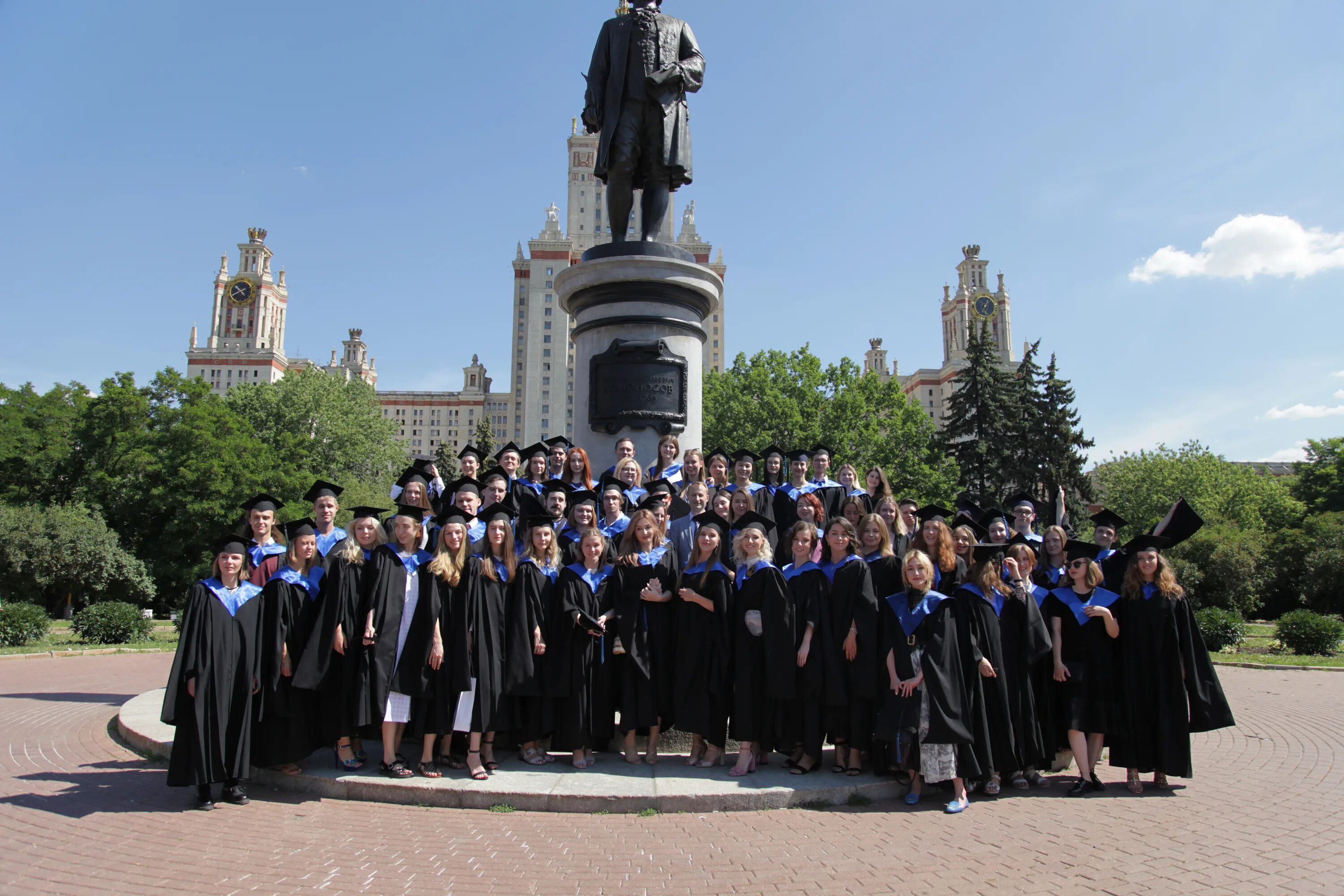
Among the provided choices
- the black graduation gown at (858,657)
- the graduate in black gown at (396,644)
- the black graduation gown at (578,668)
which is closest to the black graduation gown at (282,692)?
the graduate in black gown at (396,644)

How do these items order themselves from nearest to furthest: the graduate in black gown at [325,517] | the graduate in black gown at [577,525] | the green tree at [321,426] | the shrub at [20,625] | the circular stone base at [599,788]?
the circular stone base at [599,788]
the graduate in black gown at [577,525]
the graduate in black gown at [325,517]
the shrub at [20,625]
the green tree at [321,426]

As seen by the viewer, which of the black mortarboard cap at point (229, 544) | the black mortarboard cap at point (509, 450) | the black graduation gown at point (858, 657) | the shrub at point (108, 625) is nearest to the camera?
the black mortarboard cap at point (229, 544)

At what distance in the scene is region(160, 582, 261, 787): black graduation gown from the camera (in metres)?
5.38

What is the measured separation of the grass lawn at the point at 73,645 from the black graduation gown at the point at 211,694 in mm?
11177

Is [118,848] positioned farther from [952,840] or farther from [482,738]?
[952,840]

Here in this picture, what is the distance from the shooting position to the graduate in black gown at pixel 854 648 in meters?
6.08

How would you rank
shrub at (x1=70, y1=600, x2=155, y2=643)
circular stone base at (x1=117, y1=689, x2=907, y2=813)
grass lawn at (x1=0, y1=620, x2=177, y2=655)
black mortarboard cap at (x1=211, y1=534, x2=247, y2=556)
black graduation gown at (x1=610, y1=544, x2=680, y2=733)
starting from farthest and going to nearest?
1. shrub at (x1=70, y1=600, x2=155, y2=643)
2. grass lawn at (x1=0, y1=620, x2=177, y2=655)
3. black graduation gown at (x1=610, y1=544, x2=680, y2=733)
4. black mortarboard cap at (x1=211, y1=534, x2=247, y2=556)
5. circular stone base at (x1=117, y1=689, x2=907, y2=813)

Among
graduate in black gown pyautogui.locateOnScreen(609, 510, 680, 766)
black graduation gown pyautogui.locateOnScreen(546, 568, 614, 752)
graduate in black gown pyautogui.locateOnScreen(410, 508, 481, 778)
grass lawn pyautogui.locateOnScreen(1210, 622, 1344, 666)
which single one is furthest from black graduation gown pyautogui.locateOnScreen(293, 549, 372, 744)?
grass lawn pyautogui.locateOnScreen(1210, 622, 1344, 666)

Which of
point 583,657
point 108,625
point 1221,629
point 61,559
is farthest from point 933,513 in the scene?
point 61,559

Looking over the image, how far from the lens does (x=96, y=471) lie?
37.1 metres

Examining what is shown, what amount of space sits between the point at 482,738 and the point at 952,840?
11.2 feet

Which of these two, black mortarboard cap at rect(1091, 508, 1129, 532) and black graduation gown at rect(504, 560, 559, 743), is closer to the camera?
black graduation gown at rect(504, 560, 559, 743)

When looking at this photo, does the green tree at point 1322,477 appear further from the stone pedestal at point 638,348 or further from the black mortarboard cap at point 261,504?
the black mortarboard cap at point 261,504

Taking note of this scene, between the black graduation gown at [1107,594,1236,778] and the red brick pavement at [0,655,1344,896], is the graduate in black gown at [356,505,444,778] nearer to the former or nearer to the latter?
the red brick pavement at [0,655,1344,896]
